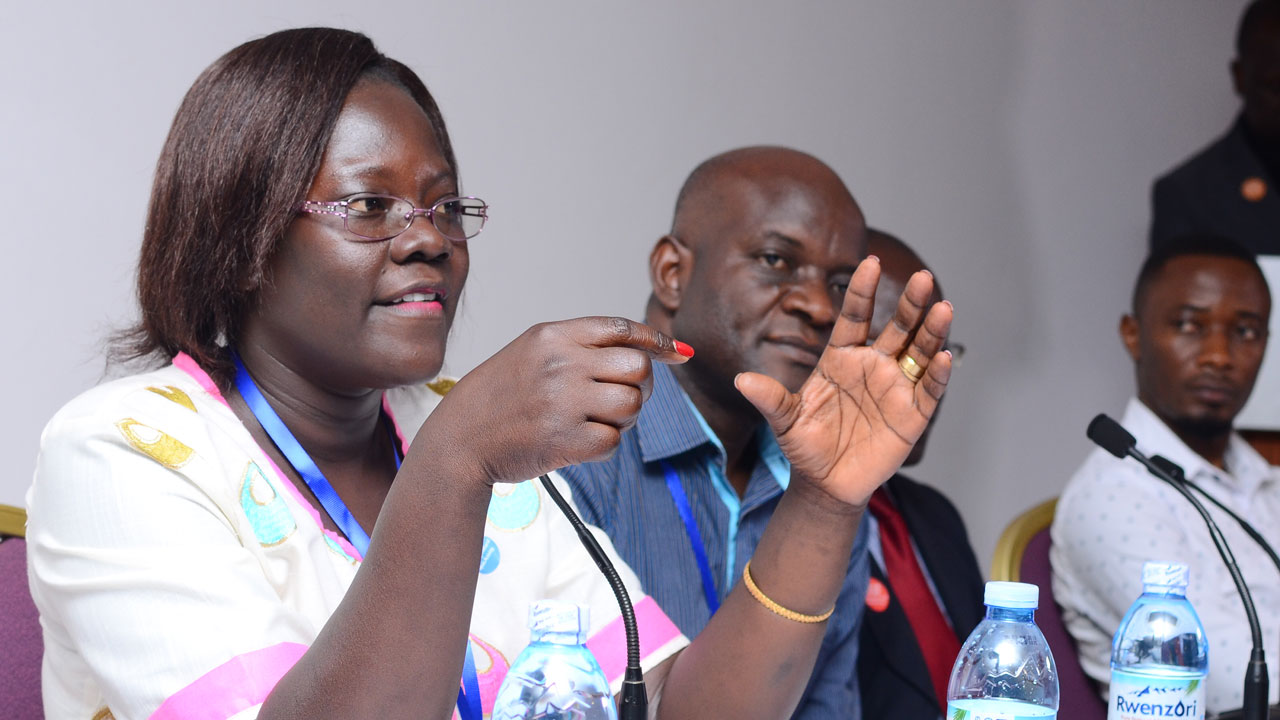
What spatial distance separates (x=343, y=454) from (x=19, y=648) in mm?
416

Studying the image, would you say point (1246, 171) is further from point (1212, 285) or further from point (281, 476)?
point (281, 476)

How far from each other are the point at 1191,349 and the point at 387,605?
2.24 meters

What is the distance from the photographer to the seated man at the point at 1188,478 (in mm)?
2125

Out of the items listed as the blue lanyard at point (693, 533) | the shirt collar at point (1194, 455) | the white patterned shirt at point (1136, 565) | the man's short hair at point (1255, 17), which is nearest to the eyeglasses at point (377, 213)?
the blue lanyard at point (693, 533)

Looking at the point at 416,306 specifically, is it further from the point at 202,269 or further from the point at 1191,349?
the point at 1191,349

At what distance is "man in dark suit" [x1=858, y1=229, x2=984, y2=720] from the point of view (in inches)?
80.5

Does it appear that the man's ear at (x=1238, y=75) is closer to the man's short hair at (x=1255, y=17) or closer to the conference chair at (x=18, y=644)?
the man's short hair at (x=1255, y=17)

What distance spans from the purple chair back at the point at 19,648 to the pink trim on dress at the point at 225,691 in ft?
1.31

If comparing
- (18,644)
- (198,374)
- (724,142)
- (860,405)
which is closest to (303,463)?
(198,374)

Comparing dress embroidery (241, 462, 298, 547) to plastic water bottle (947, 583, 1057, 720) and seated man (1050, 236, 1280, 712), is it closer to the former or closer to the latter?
plastic water bottle (947, 583, 1057, 720)

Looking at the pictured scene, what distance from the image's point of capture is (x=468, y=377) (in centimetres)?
98

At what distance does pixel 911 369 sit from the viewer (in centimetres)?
128

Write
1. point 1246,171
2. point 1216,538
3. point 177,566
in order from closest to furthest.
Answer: point 177,566 → point 1216,538 → point 1246,171

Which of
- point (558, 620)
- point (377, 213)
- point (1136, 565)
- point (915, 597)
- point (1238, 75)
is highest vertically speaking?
point (1238, 75)
